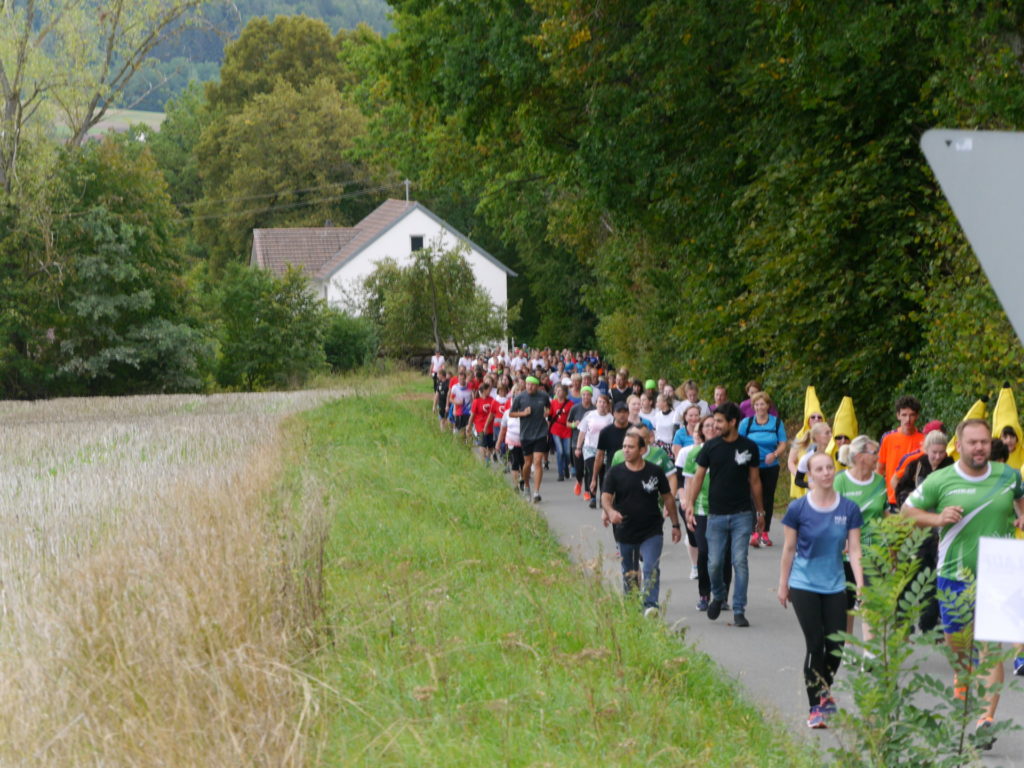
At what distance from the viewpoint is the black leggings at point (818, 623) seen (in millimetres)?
8711

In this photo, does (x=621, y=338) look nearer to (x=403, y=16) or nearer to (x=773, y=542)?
(x=403, y=16)

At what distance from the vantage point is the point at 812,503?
893 cm

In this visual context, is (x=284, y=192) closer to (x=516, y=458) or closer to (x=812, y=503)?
(x=516, y=458)

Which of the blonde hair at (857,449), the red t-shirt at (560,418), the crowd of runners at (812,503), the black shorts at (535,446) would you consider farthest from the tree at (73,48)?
the blonde hair at (857,449)

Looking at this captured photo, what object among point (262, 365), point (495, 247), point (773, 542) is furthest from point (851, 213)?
point (495, 247)

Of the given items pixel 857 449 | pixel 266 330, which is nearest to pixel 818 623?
pixel 857 449

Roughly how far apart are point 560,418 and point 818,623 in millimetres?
14521

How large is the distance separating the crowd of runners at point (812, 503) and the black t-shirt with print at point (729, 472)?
1 cm

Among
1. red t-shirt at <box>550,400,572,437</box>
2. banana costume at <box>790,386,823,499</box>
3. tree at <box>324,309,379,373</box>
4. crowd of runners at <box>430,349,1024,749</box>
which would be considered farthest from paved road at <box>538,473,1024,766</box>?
tree at <box>324,309,379,373</box>

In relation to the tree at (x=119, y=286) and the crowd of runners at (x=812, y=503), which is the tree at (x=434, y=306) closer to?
the tree at (x=119, y=286)

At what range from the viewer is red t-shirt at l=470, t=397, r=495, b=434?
2416 cm

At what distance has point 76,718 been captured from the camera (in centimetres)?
641

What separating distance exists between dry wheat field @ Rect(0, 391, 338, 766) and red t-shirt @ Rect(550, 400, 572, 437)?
9747 millimetres

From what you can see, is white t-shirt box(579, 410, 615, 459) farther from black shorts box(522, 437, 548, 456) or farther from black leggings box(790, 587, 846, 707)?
black leggings box(790, 587, 846, 707)
